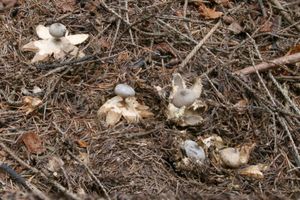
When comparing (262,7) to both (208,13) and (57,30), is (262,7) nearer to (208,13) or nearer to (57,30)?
(208,13)

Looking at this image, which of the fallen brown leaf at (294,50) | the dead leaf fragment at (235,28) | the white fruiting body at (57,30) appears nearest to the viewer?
the white fruiting body at (57,30)

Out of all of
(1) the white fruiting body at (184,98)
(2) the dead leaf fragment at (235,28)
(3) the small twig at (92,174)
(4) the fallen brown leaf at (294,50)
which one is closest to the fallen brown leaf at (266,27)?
(2) the dead leaf fragment at (235,28)

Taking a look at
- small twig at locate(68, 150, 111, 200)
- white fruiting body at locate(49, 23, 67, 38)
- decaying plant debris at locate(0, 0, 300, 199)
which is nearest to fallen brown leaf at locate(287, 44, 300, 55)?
decaying plant debris at locate(0, 0, 300, 199)

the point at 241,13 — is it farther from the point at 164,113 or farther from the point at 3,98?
the point at 3,98

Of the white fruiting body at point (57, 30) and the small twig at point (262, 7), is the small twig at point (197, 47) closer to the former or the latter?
the small twig at point (262, 7)

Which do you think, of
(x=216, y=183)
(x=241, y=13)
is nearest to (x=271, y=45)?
(x=241, y=13)

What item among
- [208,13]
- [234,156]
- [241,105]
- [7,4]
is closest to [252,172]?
[234,156]

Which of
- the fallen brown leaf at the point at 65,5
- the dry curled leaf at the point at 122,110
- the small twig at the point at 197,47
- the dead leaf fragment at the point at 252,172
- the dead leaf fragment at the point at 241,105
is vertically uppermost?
the fallen brown leaf at the point at 65,5
